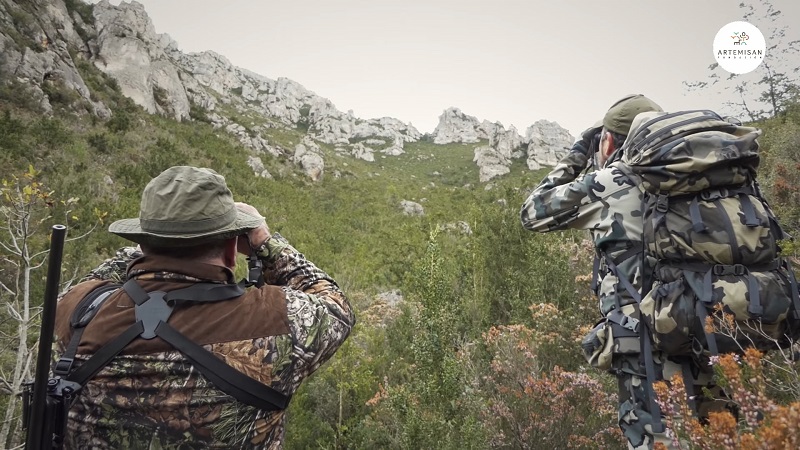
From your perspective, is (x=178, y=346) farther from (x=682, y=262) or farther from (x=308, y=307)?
(x=682, y=262)

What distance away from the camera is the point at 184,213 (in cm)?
133

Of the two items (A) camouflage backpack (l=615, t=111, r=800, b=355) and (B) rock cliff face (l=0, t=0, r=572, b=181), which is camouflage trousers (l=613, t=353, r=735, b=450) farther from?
(B) rock cliff face (l=0, t=0, r=572, b=181)

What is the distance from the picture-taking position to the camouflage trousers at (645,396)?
1823mm

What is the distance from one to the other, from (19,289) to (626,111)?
230 inches

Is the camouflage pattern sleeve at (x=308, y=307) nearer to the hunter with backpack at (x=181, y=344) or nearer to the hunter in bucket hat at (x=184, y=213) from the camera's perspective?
the hunter with backpack at (x=181, y=344)

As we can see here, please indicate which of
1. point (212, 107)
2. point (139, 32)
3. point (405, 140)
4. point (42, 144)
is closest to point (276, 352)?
point (42, 144)

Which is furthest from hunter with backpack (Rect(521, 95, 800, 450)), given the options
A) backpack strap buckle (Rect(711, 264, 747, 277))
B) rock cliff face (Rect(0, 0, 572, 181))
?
rock cliff face (Rect(0, 0, 572, 181))

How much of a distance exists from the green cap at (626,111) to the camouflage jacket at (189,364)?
6.36ft

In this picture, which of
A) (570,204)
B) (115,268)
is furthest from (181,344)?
(570,204)

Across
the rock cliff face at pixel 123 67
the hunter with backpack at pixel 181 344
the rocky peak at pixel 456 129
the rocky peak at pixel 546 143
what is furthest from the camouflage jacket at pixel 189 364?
the rocky peak at pixel 456 129

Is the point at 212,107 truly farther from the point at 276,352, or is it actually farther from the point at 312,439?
the point at 276,352

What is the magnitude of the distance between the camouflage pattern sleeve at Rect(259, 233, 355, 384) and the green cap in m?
1.81

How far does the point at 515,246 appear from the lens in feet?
17.7

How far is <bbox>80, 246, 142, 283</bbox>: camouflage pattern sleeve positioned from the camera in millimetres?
1741
